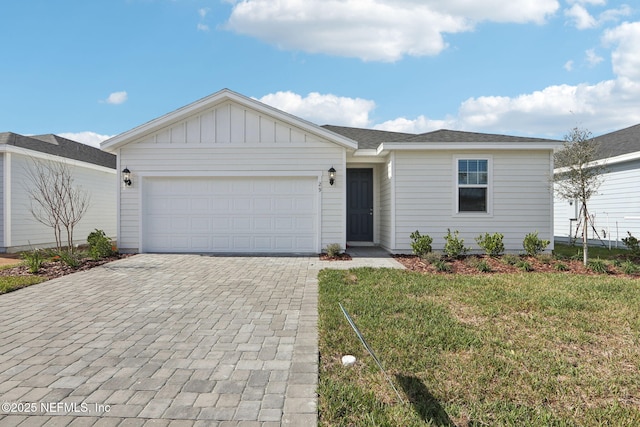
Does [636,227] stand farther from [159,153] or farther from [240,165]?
[159,153]

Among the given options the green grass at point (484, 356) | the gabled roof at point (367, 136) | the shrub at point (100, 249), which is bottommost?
the green grass at point (484, 356)

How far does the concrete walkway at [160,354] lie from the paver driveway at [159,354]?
12 millimetres

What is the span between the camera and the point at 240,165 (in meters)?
9.73

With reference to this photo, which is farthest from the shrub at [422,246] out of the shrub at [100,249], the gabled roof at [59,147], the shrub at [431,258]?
the gabled roof at [59,147]

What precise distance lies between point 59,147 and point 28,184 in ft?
7.95

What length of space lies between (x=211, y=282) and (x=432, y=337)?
4172mm

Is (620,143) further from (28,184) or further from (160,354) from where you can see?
(28,184)

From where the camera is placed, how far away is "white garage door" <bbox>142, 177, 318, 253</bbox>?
387 inches

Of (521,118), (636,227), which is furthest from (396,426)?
(521,118)

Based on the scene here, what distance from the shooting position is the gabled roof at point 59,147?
1098 cm

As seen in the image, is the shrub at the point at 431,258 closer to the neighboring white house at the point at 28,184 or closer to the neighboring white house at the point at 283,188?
the neighboring white house at the point at 283,188

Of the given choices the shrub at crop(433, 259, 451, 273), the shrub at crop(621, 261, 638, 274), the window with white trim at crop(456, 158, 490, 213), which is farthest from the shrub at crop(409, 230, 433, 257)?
the shrub at crop(621, 261, 638, 274)

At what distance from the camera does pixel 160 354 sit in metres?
3.19

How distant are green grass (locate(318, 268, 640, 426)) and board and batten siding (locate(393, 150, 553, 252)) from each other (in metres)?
4.27
